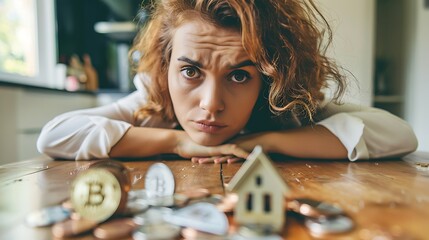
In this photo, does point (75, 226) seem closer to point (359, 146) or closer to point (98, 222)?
point (98, 222)

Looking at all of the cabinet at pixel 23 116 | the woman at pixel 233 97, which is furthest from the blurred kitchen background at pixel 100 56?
the woman at pixel 233 97

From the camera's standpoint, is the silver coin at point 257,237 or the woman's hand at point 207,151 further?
the woman's hand at point 207,151

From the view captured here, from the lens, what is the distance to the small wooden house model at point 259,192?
0.34 m

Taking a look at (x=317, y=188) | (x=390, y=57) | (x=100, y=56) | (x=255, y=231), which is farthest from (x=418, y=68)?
(x=255, y=231)

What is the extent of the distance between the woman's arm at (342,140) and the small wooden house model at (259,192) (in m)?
0.56

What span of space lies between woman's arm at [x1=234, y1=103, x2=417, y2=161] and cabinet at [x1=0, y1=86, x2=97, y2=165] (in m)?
1.09

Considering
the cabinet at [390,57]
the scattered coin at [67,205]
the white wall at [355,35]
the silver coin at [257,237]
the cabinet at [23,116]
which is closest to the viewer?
the silver coin at [257,237]

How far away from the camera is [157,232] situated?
32 centimetres

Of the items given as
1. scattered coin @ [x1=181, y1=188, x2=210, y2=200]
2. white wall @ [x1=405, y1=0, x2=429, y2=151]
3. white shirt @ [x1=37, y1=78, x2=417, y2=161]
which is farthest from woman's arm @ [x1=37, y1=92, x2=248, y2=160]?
white wall @ [x1=405, y1=0, x2=429, y2=151]

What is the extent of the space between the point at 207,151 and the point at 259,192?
0.55 meters

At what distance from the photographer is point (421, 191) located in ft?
→ 1.72

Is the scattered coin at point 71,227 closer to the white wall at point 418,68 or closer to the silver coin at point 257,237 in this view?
the silver coin at point 257,237

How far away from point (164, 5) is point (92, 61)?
1956 mm

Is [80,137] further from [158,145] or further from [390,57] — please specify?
[390,57]
